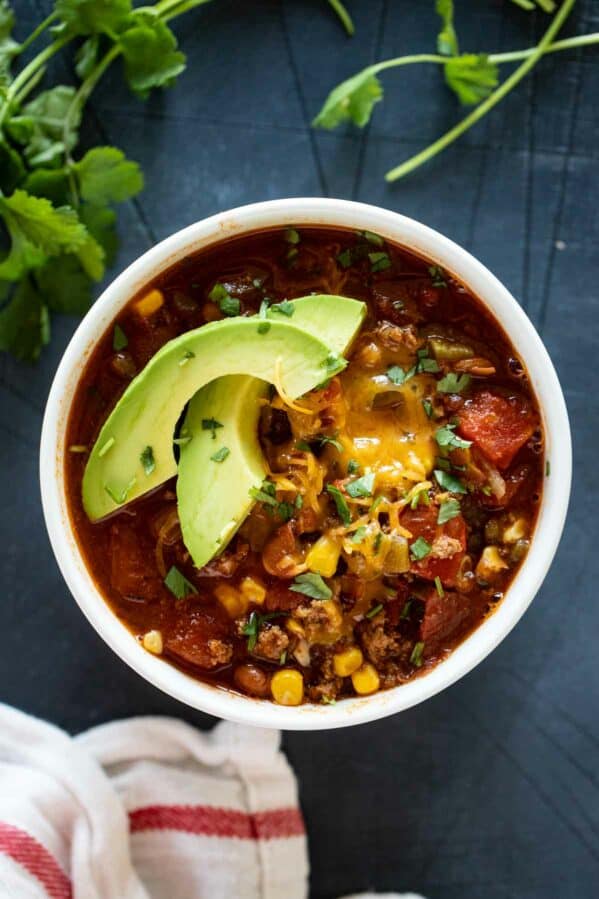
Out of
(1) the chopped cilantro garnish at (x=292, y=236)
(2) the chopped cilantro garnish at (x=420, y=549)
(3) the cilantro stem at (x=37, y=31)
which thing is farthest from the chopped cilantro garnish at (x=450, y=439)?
(3) the cilantro stem at (x=37, y=31)

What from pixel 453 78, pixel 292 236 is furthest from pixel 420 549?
pixel 453 78

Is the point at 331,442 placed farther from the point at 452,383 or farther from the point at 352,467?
the point at 452,383

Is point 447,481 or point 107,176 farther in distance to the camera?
point 107,176

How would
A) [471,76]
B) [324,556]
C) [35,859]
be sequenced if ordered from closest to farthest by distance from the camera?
[324,556] < [471,76] < [35,859]

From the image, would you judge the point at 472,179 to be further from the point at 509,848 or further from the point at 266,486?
the point at 509,848

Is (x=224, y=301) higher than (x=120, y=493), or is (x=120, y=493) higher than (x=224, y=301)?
(x=224, y=301)

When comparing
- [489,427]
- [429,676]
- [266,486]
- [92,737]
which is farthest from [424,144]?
[92,737]

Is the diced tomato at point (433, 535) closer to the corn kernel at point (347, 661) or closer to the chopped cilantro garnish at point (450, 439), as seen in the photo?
the chopped cilantro garnish at point (450, 439)

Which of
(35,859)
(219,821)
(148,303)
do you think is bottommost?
(219,821)
